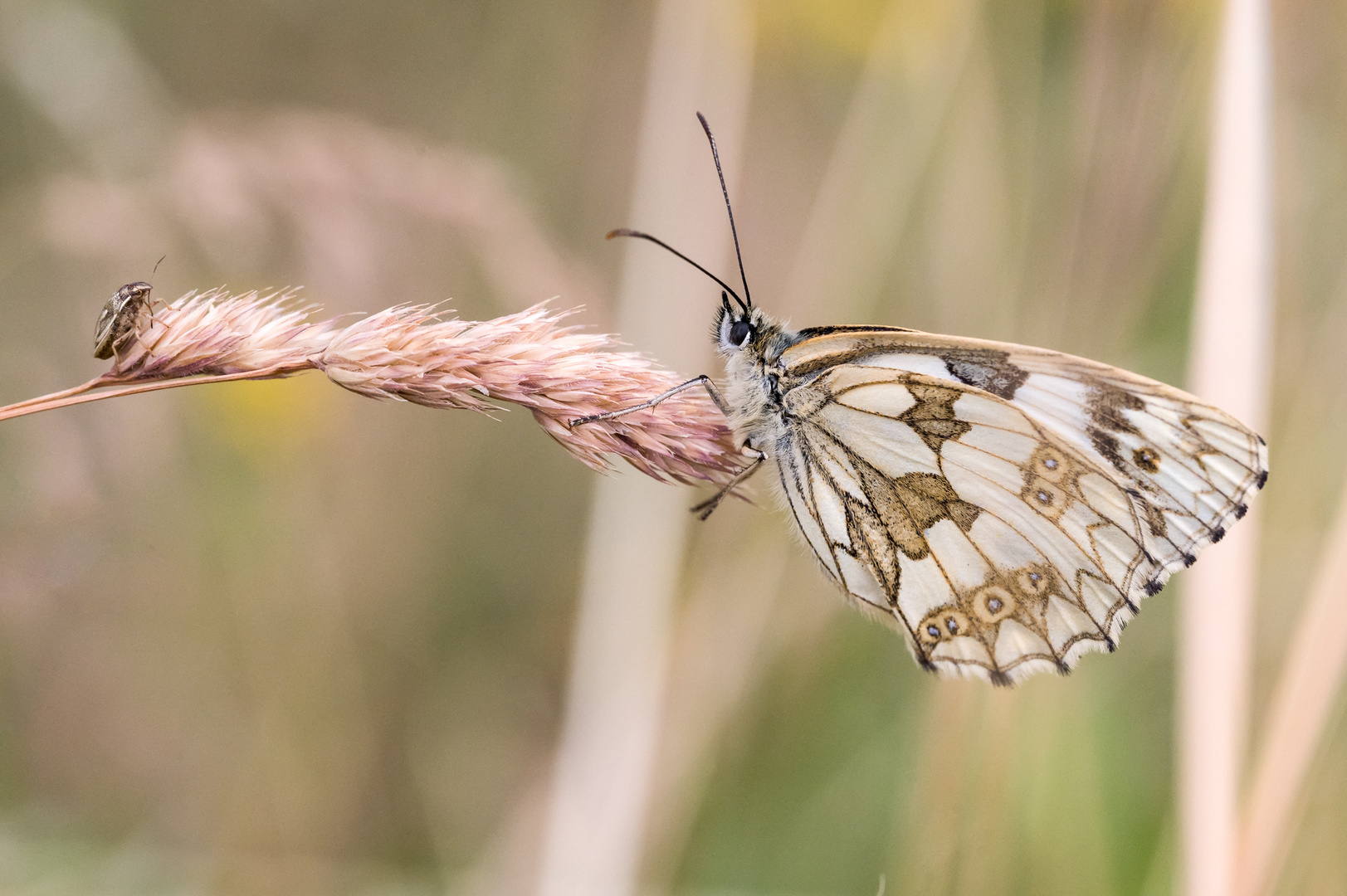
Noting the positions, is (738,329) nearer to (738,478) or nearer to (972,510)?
(738,478)

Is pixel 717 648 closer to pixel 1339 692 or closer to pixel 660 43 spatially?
pixel 1339 692

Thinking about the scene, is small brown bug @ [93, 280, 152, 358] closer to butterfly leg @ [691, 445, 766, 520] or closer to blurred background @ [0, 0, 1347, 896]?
butterfly leg @ [691, 445, 766, 520]

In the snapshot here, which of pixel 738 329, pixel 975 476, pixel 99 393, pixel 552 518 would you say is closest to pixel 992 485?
pixel 975 476

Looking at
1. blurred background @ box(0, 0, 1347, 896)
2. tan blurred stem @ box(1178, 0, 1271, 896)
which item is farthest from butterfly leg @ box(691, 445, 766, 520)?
tan blurred stem @ box(1178, 0, 1271, 896)

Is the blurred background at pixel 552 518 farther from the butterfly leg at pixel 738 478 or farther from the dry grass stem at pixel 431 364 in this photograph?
the dry grass stem at pixel 431 364

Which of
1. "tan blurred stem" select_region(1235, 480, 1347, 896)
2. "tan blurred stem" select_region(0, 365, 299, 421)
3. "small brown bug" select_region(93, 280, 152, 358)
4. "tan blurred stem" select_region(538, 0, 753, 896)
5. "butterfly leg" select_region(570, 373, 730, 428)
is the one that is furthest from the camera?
"tan blurred stem" select_region(538, 0, 753, 896)

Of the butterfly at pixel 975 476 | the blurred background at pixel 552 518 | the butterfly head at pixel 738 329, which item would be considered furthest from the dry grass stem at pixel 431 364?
the blurred background at pixel 552 518
